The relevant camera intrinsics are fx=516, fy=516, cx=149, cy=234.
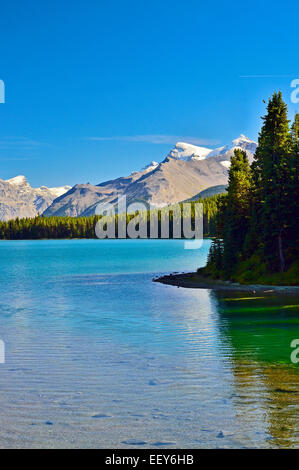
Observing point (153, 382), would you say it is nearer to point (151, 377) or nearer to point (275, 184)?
point (151, 377)

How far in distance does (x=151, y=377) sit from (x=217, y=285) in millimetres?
46309

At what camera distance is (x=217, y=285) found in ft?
225

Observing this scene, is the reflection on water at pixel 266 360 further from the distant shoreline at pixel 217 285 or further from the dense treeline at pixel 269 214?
the dense treeline at pixel 269 214

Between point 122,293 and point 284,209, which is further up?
point 284,209

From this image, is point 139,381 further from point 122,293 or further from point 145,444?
point 122,293

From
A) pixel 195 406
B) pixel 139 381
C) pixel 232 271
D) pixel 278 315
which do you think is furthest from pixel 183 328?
pixel 232 271

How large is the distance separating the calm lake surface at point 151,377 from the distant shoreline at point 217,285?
28.4 feet

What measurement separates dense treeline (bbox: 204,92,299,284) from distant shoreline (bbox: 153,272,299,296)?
4.78ft

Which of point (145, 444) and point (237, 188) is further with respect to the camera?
point (237, 188)

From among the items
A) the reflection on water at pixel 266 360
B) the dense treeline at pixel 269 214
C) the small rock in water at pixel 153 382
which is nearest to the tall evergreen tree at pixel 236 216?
the dense treeline at pixel 269 214

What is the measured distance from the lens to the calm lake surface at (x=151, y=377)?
15.7m

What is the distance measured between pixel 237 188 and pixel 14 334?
4425 centimetres

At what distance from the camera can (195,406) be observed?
726 inches
